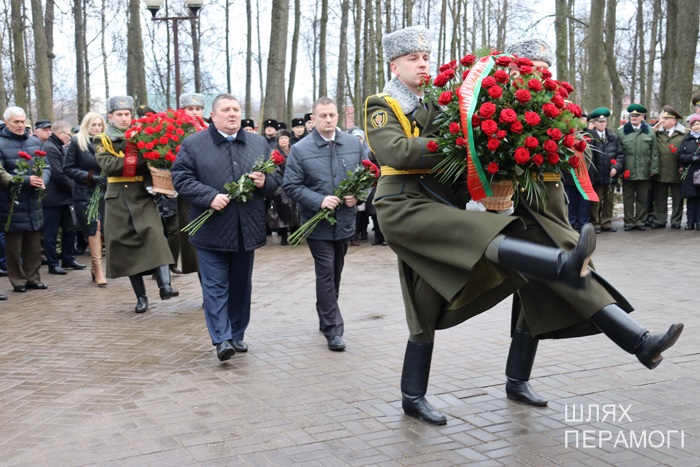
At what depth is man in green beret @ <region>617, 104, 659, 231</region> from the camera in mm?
15914

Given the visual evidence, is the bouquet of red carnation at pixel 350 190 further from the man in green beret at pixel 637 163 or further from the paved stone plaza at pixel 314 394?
the man in green beret at pixel 637 163

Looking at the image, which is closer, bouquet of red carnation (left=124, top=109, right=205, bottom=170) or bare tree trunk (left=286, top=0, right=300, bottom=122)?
bouquet of red carnation (left=124, top=109, right=205, bottom=170)

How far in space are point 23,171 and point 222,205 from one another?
5343 mm

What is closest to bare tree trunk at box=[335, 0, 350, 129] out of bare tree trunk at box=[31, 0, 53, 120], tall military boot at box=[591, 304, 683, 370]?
bare tree trunk at box=[31, 0, 53, 120]

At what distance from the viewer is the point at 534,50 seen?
518 cm

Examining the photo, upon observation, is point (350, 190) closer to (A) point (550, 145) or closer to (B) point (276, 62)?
(A) point (550, 145)

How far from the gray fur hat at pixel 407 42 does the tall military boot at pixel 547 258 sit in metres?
1.42

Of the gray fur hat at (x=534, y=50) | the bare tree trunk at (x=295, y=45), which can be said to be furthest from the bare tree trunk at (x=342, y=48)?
the gray fur hat at (x=534, y=50)

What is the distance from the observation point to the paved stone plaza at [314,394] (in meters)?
4.60

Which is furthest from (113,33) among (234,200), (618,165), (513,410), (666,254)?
(513,410)

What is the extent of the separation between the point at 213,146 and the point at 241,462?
10.5 feet

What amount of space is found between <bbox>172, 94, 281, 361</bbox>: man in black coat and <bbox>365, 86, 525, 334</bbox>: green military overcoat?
2.01 m

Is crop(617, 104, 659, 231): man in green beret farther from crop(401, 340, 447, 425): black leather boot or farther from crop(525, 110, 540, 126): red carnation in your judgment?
crop(525, 110, 540, 126): red carnation

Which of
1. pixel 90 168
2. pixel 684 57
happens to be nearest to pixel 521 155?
pixel 90 168
